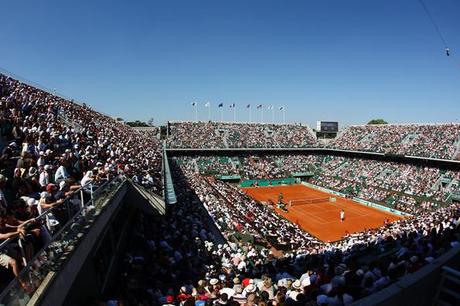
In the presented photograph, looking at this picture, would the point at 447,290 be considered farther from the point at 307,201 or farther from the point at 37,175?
the point at 307,201

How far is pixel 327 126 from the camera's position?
81250mm

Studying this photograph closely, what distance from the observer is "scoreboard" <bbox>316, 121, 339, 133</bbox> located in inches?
3169

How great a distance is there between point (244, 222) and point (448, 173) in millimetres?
32624

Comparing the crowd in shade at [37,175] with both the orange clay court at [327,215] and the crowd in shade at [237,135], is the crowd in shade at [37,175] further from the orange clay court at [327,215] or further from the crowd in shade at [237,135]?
the crowd in shade at [237,135]

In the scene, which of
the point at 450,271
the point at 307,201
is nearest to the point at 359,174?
the point at 307,201

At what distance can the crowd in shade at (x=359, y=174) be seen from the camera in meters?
39.7

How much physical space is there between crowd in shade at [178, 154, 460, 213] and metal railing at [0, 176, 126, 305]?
37.8 m

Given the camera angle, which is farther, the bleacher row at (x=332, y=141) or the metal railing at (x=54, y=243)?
the bleacher row at (x=332, y=141)

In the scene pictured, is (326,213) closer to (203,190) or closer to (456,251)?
(203,190)

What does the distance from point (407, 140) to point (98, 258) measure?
5276cm

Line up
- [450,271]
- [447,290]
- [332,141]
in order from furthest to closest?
[332,141], [447,290], [450,271]

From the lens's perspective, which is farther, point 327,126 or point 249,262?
point 327,126

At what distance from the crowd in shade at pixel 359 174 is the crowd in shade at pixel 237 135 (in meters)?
2.66

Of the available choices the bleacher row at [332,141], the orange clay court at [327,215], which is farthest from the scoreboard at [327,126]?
the orange clay court at [327,215]
